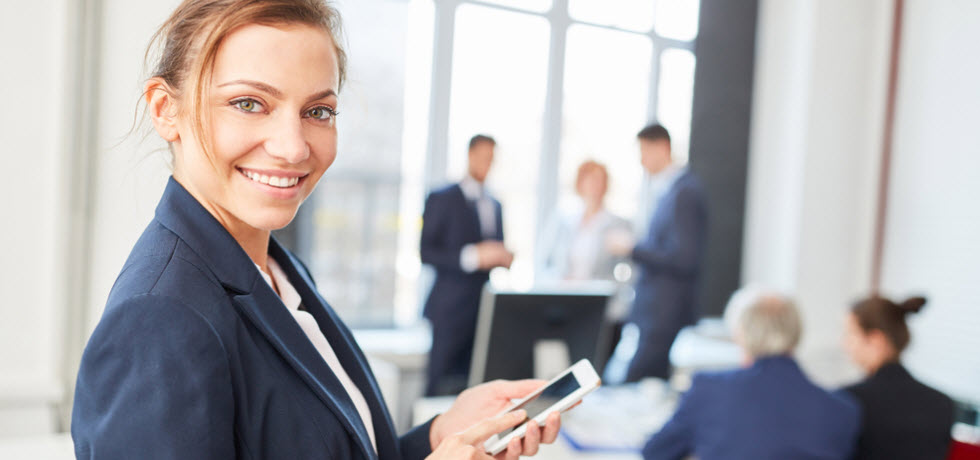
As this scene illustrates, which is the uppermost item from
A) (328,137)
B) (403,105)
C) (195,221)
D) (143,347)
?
(403,105)

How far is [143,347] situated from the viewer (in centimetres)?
63

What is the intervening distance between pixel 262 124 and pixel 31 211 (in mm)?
1957

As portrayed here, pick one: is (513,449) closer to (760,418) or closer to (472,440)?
(472,440)

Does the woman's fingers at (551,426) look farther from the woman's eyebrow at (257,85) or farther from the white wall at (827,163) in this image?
the white wall at (827,163)

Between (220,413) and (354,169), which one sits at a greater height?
(354,169)

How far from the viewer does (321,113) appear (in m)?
0.83

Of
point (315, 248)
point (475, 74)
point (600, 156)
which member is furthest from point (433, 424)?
point (600, 156)

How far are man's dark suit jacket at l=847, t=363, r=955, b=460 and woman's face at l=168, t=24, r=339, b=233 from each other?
221 cm

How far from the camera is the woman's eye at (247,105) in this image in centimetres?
76

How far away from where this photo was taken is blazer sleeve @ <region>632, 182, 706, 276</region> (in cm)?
354

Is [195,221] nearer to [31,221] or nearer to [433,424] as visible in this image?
[433,424]

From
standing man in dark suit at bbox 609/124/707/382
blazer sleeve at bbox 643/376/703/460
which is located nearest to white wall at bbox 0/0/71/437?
blazer sleeve at bbox 643/376/703/460

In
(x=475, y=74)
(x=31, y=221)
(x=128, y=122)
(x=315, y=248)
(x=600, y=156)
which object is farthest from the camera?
(x=600, y=156)

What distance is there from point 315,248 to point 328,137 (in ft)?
11.9
